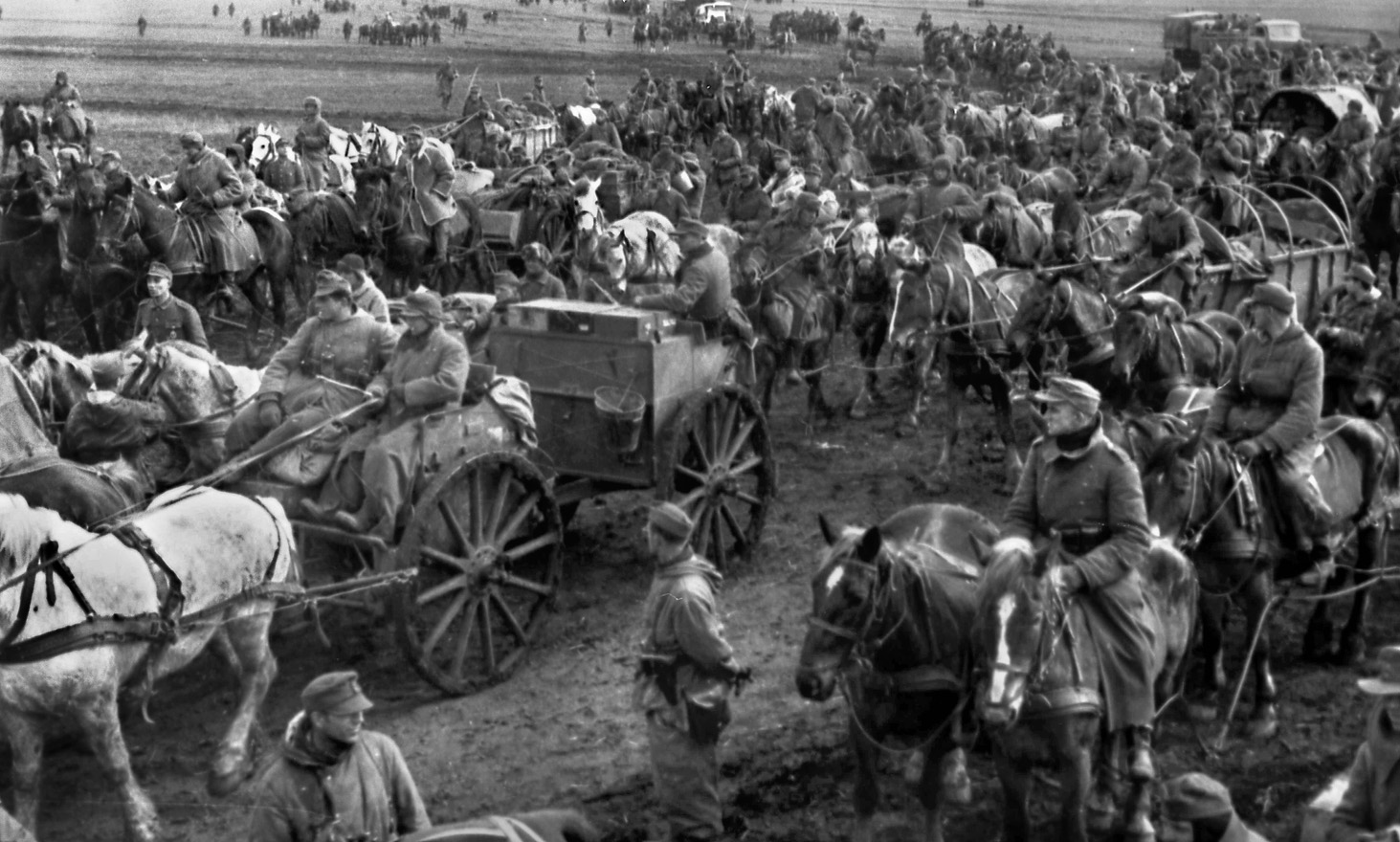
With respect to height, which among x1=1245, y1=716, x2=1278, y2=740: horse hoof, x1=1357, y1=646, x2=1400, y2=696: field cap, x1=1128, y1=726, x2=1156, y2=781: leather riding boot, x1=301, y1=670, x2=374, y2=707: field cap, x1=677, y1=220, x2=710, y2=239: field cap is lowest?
x1=1245, y1=716, x2=1278, y2=740: horse hoof

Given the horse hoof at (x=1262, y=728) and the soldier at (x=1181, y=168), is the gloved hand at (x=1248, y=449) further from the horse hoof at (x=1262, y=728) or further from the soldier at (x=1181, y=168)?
the soldier at (x=1181, y=168)

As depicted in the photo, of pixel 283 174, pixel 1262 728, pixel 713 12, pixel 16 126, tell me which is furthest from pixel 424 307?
pixel 713 12

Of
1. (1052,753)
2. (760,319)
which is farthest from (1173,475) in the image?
(760,319)

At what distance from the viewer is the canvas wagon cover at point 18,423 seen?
897 cm

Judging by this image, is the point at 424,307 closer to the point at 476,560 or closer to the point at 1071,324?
the point at 476,560

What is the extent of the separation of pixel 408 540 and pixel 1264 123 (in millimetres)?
22851

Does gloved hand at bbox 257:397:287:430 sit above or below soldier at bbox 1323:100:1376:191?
below

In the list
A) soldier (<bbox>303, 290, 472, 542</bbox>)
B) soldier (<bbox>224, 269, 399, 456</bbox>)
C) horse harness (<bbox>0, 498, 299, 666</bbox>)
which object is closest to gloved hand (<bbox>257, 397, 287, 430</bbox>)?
soldier (<bbox>224, 269, 399, 456</bbox>)

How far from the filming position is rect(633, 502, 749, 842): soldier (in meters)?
7.32

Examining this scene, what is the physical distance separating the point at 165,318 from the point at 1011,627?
8532mm

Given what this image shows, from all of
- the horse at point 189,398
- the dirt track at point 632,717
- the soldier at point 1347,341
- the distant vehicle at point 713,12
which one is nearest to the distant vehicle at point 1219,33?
the distant vehicle at point 713,12

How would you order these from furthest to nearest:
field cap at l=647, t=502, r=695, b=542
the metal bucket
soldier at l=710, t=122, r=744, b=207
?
soldier at l=710, t=122, r=744, b=207 → the metal bucket → field cap at l=647, t=502, r=695, b=542

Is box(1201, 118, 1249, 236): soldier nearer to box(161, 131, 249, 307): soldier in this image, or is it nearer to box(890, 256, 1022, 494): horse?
box(890, 256, 1022, 494): horse

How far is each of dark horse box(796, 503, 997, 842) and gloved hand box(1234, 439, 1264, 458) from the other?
7.26 ft
